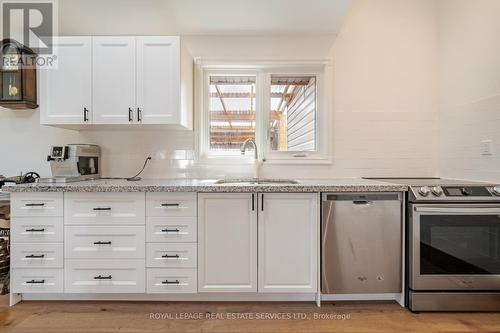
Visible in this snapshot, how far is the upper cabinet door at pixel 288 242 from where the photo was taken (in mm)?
1954

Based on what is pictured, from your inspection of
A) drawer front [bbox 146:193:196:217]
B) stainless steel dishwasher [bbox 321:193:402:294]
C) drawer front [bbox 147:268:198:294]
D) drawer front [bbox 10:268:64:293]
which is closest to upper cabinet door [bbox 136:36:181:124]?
drawer front [bbox 146:193:196:217]

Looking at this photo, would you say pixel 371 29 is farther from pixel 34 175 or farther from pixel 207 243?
pixel 34 175

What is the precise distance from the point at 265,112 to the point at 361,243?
151 cm

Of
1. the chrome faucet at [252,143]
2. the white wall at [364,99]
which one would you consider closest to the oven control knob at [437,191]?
the white wall at [364,99]

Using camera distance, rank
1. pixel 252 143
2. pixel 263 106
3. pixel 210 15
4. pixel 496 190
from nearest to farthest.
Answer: pixel 496 190 < pixel 210 15 < pixel 252 143 < pixel 263 106

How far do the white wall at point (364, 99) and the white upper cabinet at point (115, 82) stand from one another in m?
0.41

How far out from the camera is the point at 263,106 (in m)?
2.66

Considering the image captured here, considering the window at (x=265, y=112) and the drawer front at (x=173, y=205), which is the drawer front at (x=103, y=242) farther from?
the window at (x=265, y=112)

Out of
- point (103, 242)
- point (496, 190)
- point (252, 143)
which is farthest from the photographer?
point (252, 143)

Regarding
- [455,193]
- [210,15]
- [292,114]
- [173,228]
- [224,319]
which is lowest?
[224,319]

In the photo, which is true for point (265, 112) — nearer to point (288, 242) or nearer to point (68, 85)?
point (288, 242)

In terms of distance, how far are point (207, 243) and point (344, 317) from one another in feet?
3.74

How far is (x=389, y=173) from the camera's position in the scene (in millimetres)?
2596

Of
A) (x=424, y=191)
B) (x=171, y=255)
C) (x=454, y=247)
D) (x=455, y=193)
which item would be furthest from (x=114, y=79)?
(x=454, y=247)
